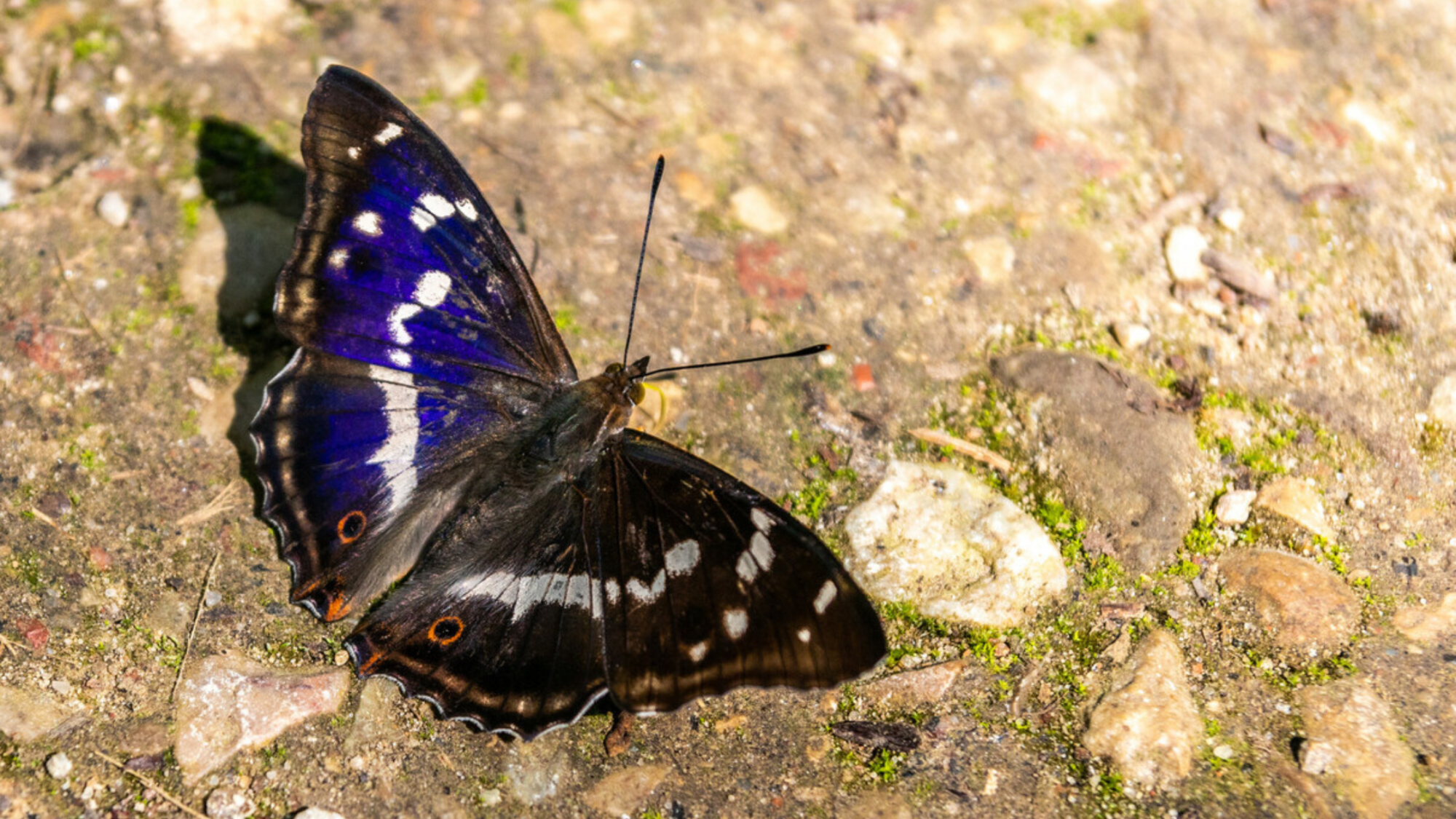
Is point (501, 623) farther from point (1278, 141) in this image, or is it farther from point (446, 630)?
point (1278, 141)

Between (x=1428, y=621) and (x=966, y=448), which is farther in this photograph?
(x=966, y=448)

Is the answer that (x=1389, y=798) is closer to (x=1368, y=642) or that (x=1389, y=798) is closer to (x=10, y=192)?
(x=1368, y=642)

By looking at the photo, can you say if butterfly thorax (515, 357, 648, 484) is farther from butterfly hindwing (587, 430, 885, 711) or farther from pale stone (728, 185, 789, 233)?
pale stone (728, 185, 789, 233)

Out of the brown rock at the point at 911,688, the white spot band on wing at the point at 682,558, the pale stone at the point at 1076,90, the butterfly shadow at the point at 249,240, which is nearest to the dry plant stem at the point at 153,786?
the butterfly shadow at the point at 249,240

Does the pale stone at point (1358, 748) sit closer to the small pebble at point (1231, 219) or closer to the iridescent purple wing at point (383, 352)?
the small pebble at point (1231, 219)

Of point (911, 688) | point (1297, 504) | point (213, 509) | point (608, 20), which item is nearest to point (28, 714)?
point (213, 509)

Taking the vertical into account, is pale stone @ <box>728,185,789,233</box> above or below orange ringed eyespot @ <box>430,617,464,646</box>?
above

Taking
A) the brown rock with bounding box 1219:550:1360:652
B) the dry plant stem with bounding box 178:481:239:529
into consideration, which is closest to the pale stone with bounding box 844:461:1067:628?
the brown rock with bounding box 1219:550:1360:652
